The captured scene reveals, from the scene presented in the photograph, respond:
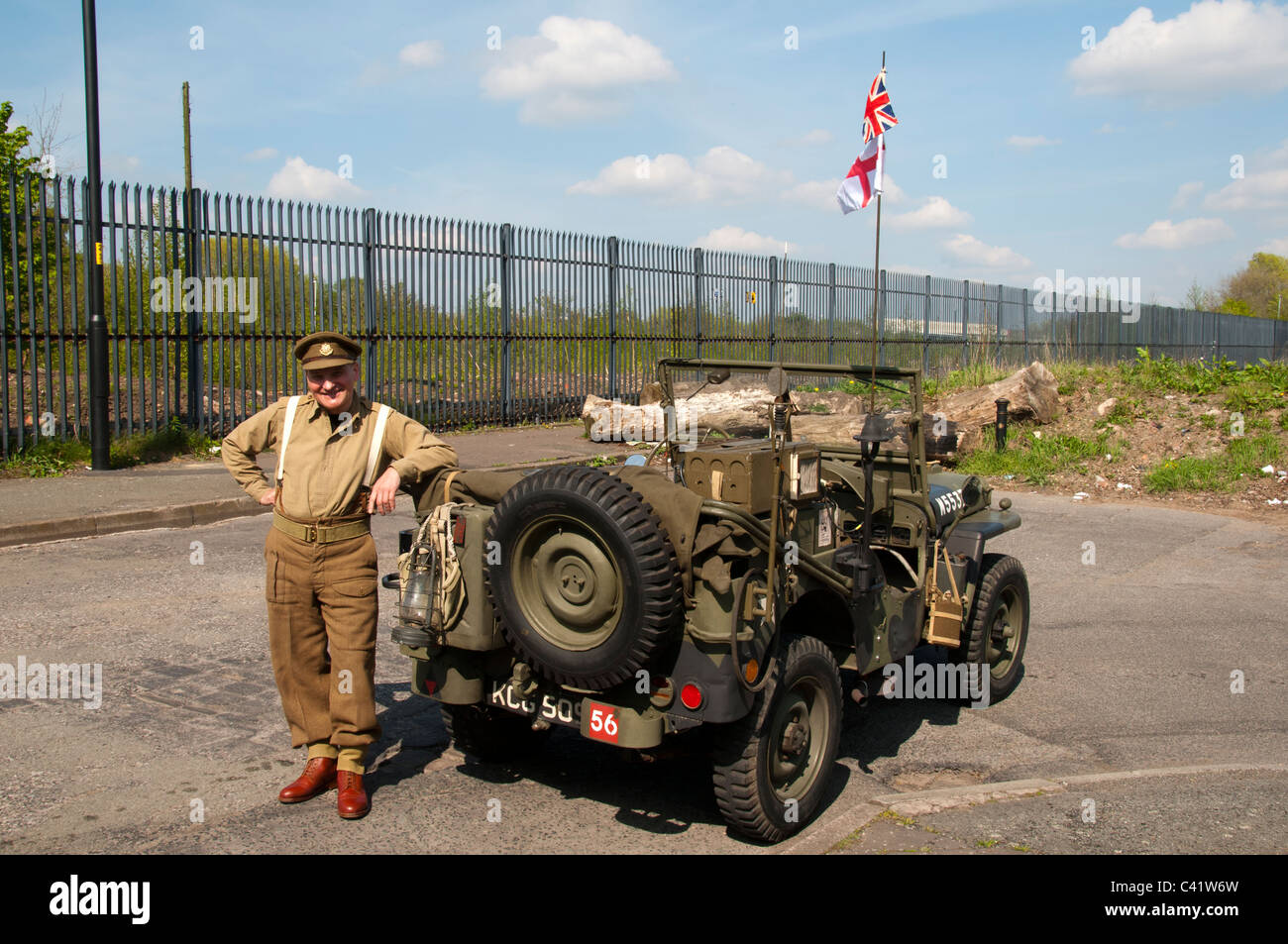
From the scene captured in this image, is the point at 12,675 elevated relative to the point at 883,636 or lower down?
lower down

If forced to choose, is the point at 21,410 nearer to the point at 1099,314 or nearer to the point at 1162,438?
the point at 1162,438

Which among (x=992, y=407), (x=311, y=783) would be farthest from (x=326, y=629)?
(x=992, y=407)

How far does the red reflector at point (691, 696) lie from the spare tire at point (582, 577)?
7.0 inches

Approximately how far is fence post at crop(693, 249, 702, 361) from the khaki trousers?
55.2 ft

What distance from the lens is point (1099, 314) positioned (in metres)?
36.1

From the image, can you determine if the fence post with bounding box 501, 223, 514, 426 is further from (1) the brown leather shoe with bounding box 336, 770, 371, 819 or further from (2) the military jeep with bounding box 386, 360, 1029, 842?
(1) the brown leather shoe with bounding box 336, 770, 371, 819

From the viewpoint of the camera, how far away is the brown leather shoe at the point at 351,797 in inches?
155

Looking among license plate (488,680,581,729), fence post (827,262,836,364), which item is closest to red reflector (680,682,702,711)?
license plate (488,680,581,729)

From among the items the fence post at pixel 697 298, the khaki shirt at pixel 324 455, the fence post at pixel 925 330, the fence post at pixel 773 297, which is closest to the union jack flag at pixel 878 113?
the khaki shirt at pixel 324 455

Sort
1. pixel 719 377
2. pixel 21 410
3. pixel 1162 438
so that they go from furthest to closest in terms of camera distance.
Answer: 1. pixel 1162 438
2. pixel 21 410
3. pixel 719 377

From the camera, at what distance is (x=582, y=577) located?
3.61 metres

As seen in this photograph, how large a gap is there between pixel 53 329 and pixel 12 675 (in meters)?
7.60

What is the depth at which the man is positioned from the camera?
4043 millimetres
